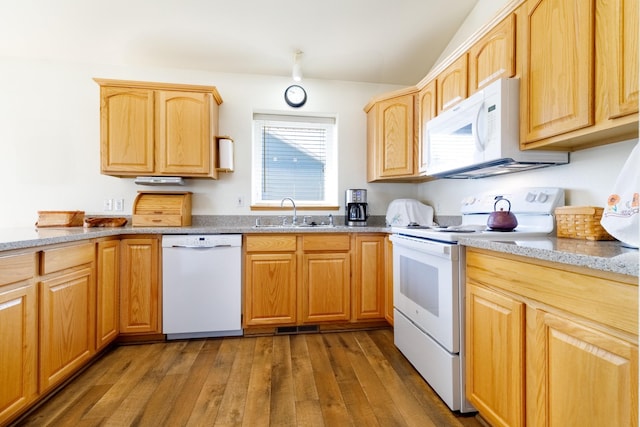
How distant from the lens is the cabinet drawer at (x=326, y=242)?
2.50m

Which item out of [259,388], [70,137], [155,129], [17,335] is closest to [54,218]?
[70,137]

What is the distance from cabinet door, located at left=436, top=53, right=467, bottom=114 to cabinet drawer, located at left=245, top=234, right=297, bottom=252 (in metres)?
→ 1.58

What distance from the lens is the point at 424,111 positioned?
2.54 m

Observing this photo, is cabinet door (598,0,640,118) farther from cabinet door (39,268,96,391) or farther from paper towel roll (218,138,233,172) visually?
cabinet door (39,268,96,391)

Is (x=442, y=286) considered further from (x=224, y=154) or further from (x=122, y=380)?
(x=224, y=154)

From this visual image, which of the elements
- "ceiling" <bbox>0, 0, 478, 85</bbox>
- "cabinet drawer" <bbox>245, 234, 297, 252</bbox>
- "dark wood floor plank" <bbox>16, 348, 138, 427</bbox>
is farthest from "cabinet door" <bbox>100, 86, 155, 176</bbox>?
"dark wood floor plank" <bbox>16, 348, 138, 427</bbox>

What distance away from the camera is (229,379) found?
5.92 ft

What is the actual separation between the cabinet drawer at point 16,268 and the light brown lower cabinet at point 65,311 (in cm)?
8

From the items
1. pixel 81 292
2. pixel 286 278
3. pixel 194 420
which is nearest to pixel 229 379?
pixel 194 420

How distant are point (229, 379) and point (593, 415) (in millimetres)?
1700

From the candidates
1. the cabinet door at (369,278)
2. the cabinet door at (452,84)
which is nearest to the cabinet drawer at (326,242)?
the cabinet door at (369,278)

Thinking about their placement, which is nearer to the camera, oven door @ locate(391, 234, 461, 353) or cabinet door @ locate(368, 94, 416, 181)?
oven door @ locate(391, 234, 461, 353)

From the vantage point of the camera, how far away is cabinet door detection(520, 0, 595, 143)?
4.00 feet

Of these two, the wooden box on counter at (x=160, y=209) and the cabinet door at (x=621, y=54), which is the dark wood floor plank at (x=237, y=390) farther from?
the cabinet door at (x=621, y=54)
